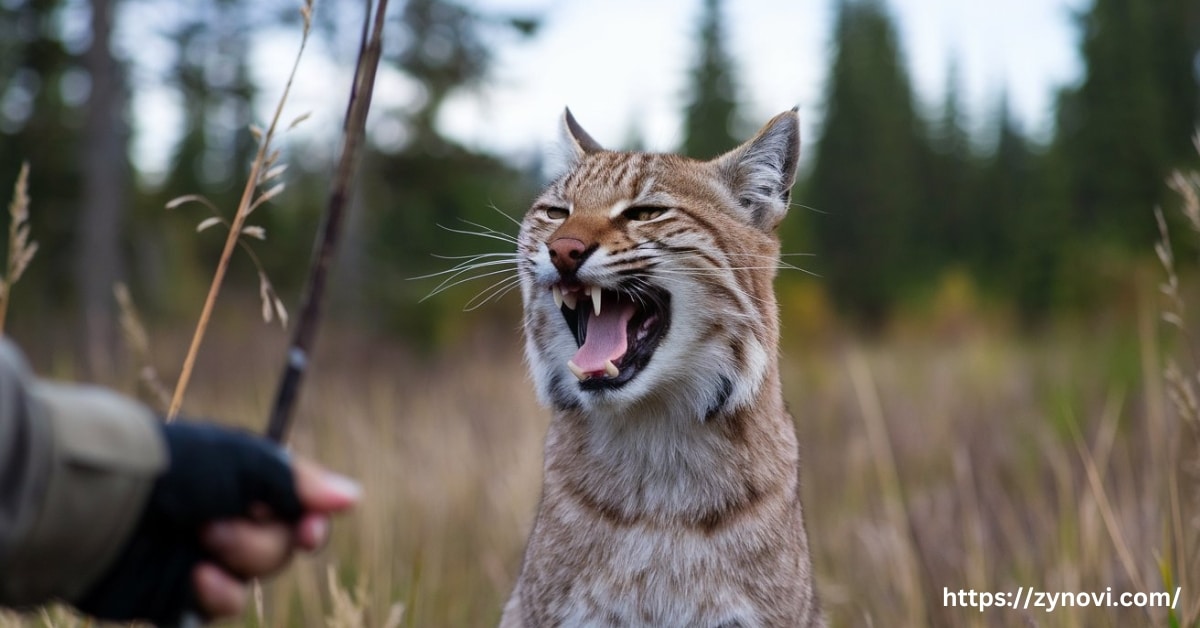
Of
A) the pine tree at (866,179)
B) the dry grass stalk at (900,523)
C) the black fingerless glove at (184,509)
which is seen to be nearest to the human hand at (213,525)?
the black fingerless glove at (184,509)

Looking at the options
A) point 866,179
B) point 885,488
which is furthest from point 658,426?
point 866,179

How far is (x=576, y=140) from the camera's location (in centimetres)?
423

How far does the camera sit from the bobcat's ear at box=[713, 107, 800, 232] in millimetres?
3686

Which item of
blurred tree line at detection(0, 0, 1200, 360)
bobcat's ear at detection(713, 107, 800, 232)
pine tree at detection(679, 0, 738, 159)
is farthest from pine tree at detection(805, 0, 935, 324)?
bobcat's ear at detection(713, 107, 800, 232)

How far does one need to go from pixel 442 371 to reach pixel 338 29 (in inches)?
236

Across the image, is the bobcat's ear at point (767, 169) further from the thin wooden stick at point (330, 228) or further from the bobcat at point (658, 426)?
the thin wooden stick at point (330, 228)

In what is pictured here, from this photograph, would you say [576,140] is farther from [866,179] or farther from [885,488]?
[866,179]

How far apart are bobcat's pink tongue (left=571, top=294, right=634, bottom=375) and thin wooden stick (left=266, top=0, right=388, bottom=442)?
1717mm

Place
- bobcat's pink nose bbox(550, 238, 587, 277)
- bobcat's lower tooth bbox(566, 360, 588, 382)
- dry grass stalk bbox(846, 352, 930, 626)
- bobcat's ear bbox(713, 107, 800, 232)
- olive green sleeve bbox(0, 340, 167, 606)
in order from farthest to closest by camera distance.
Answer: dry grass stalk bbox(846, 352, 930, 626)
bobcat's ear bbox(713, 107, 800, 232)
bobcat's pink nose bbox(550, 238, 587, 277)
bobcat's lower tooth bbox(566, 360, 588, 382)
olive green sleeve bbox(0, 340, 167, 606)

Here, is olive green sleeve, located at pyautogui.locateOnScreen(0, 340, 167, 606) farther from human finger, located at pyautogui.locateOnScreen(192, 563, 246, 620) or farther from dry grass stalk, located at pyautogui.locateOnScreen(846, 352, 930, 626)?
dry grass stalk, located at pyautogui.locateOnScreen(846, 352, 930, 626)

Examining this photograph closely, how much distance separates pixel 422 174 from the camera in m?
19.2

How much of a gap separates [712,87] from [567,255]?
34.5 metres

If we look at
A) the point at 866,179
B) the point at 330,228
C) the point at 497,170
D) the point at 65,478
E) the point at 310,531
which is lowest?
the point at 866,179

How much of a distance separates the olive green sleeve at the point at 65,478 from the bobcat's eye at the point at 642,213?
8.10 ft
